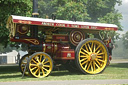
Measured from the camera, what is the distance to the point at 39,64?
12.7 meters

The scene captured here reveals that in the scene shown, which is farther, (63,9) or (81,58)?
(63,9)

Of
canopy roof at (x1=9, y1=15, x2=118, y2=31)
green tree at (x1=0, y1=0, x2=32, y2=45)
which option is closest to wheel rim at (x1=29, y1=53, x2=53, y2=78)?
canopy roof at (x1=9, y1=15, x2=118, y2=31)

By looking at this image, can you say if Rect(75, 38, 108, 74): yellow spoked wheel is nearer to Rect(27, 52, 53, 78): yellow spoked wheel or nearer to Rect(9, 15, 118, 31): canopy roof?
Rect(9, 15, 118, 31): canopy roof

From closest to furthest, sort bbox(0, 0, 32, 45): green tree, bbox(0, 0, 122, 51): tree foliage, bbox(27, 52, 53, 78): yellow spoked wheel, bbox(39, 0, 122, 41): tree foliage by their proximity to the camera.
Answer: bbox(27, 52, 53, 78): yellow spoked wheel
bbox(0, 0, 32, 45): green tree
bbox(0, 0, 122, 51): tree foliage
bbox(39, 0, 122, 41): tree foliage

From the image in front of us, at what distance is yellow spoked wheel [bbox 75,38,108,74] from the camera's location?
13.9 metres

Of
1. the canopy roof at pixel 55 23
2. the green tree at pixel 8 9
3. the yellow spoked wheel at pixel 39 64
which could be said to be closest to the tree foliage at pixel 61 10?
the green tree at pixel 8 9

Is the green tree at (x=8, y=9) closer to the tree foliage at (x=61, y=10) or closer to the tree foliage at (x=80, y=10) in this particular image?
the tree foliage at (x=61, y=10)

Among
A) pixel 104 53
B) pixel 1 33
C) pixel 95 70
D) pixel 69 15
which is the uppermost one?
pixel 69 15

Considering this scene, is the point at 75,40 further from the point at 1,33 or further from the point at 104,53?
the point at 1,33

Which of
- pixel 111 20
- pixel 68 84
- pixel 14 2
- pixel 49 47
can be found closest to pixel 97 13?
pixel 111 20

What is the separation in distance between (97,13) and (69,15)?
1529 cm

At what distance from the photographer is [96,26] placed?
14406 millimetres

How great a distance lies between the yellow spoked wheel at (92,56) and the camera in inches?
547

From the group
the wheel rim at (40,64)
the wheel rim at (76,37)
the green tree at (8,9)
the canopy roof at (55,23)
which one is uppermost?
the green tree at (8,9)
